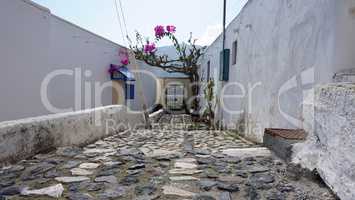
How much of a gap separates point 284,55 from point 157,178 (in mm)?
2151

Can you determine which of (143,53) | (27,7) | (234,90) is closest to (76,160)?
(27,7)

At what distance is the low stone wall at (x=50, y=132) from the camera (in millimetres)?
2242

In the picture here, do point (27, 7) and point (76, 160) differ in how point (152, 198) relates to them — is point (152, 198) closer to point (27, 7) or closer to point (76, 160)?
point (76, 160)

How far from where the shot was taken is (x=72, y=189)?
5.81 ft

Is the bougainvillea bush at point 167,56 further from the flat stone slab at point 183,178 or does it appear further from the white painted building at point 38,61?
the flat stone slab at point 183,178

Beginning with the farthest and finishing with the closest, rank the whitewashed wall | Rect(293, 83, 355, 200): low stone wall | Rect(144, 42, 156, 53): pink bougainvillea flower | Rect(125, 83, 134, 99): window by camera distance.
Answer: Rect(125, 83, 134, 99): window < Rect(144, 42, 156, 53): pink bougainvillea flower < the whitewashed wall < Rect(293, 83, 355, 200): low stone wall

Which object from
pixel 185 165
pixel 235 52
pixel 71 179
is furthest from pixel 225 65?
pixel 71 179

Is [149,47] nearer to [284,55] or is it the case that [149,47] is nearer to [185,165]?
[284,55]

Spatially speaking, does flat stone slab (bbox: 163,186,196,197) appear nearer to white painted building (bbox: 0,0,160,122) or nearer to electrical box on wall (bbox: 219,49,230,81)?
white painted building (bbox: 0,0,160,122)

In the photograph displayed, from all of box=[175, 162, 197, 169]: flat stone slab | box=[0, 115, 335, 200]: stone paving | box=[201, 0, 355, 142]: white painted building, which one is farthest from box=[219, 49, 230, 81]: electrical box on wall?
box=[175, 162, 197, 169]: flat stone slab

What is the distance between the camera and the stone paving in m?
1.68

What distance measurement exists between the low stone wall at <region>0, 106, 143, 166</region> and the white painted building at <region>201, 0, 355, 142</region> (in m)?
2.51

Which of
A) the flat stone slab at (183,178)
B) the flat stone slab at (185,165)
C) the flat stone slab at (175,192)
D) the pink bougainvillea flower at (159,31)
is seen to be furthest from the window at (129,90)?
the flat stone slab at (175,192)

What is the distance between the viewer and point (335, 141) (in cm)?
146
